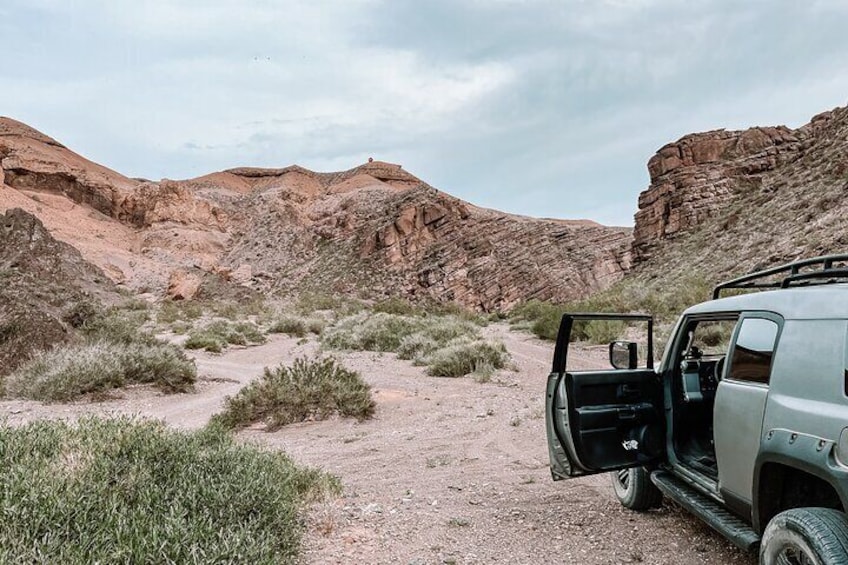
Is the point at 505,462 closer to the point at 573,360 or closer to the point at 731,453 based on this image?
the point at 731,453

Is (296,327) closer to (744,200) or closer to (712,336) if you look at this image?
(712,336)

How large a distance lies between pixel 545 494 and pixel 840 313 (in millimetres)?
3119

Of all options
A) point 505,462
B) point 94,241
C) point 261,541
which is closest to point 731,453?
point 261,541

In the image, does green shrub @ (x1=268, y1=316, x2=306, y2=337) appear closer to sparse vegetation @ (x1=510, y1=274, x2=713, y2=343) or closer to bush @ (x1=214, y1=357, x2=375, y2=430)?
sparse vegetation @ (x1=510, y1=274, x2=713, y2=343)

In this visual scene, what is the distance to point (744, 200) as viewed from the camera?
31.2 m

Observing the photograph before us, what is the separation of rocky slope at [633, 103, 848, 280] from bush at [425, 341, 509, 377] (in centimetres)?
1144

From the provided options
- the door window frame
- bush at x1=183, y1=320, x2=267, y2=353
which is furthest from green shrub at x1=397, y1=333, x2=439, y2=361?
the door window frame

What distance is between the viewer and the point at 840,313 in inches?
98.5

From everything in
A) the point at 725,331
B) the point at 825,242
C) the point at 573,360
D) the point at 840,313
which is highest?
the point at 825,242

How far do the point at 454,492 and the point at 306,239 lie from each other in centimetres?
6037

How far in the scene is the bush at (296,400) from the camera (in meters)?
8.28

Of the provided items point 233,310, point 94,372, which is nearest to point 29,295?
point 94,372

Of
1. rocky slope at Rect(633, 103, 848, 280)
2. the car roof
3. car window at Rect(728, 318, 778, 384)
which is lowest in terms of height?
car window at Rect(728, 318, 778, 384)

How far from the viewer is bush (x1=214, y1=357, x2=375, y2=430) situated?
8.28 metres
